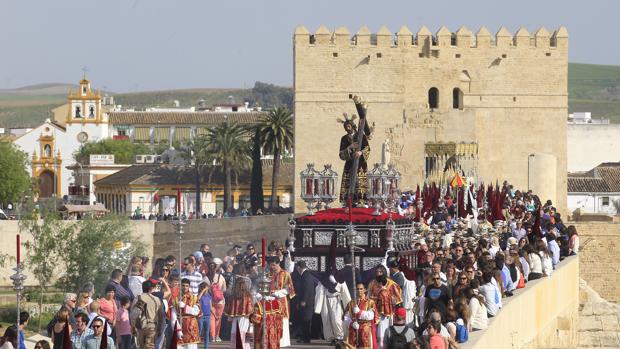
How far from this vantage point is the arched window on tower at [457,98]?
208 ft

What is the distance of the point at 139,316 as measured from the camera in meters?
20.0

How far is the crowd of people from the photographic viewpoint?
19.6 metres

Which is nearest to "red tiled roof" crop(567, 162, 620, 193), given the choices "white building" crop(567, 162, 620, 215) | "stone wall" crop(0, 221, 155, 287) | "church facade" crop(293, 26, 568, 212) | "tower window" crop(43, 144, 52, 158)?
"white building" crop(567, 162, 620, 215)

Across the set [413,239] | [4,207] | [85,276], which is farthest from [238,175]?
[413,239]

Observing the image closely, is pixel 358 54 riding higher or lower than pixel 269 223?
higher

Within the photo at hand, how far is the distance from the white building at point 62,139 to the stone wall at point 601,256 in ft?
173

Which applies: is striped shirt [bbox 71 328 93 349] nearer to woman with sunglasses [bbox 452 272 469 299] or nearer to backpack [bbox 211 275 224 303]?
backpack [bbox 211 275 224 303]

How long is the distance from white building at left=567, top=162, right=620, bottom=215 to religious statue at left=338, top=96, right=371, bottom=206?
5140cm

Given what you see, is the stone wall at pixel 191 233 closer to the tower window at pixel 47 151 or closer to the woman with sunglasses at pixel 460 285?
the woman with sunglasses at pixel 460 285

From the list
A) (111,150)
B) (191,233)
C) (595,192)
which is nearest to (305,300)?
(191,233)

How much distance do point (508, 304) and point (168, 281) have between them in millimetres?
5378

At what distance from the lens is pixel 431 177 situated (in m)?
61.5

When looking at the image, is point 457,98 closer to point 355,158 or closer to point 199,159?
point 199,159

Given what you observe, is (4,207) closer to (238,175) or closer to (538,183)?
(238,175)
